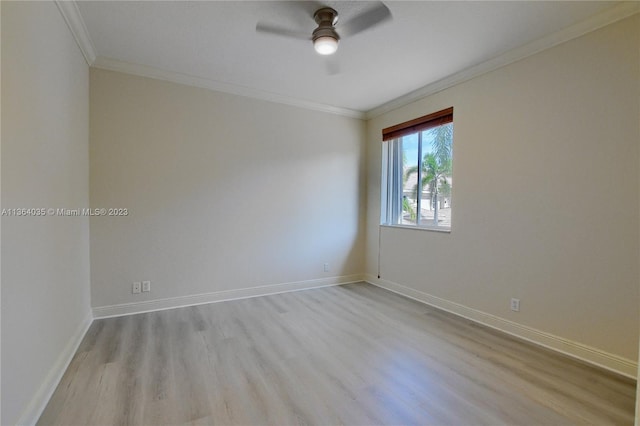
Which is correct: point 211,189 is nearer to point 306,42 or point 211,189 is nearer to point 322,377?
point 306,42

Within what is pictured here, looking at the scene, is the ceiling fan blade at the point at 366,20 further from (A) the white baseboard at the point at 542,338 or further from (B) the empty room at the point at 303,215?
(A) the white baseboard at the point at 542,338

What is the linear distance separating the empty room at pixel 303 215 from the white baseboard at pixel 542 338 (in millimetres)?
14

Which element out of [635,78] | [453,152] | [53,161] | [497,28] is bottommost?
[53,161]

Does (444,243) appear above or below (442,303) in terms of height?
above

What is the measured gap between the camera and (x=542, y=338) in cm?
253

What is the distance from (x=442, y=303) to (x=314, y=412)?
7.35ft

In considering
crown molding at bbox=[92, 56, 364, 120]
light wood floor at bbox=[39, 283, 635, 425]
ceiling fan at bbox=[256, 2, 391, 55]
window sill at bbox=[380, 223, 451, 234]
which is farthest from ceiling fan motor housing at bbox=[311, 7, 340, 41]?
light wood floor at bbox=[39, 283, 635, 425]

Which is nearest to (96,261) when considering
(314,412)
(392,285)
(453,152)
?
(314,412)

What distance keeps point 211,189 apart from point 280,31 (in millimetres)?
1889

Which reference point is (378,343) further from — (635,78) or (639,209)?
(635,78)

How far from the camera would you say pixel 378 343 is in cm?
255

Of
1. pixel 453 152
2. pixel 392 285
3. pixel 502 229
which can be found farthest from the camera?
pixel 392 285

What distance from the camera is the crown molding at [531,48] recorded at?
209 cm

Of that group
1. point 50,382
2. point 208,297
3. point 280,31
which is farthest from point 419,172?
point 50,382
